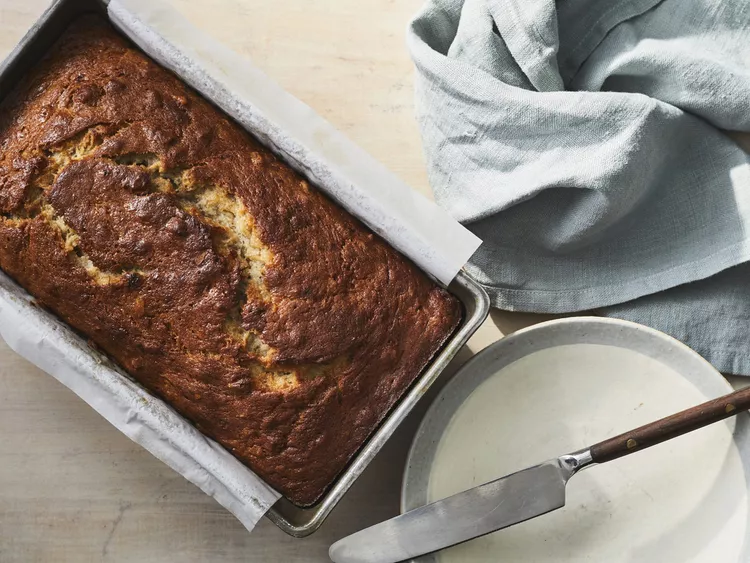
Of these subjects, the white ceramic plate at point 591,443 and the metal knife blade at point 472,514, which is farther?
the white ceramic plate at point 591,443

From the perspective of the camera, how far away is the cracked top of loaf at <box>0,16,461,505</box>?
1.28 metres

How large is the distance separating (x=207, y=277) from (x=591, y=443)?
0.93 meters

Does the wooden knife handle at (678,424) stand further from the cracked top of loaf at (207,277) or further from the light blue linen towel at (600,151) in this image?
the cracked top of loaf at (207,277)

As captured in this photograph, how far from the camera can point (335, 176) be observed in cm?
136

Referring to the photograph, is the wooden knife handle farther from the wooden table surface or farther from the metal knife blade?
the wooden table surface

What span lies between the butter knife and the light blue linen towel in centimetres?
30

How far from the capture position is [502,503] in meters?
1.35

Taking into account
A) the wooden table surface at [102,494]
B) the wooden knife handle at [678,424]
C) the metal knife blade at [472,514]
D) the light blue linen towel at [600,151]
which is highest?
the light blue linen towel at [600,151]

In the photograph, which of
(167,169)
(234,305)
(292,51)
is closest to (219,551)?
(234,305)

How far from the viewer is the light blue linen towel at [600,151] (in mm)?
1451

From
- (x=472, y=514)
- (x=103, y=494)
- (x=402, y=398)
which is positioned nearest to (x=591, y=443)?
(x=472, y=514)

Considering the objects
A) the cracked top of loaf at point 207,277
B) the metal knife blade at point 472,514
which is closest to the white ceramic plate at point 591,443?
the metal knife blade at point 472,514

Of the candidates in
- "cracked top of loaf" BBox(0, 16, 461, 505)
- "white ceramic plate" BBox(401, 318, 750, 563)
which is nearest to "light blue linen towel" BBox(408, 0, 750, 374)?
"white ceramic plate" BBox(401, 318, 750, 563)

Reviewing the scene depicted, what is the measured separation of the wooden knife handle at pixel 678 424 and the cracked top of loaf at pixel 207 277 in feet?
1.34
